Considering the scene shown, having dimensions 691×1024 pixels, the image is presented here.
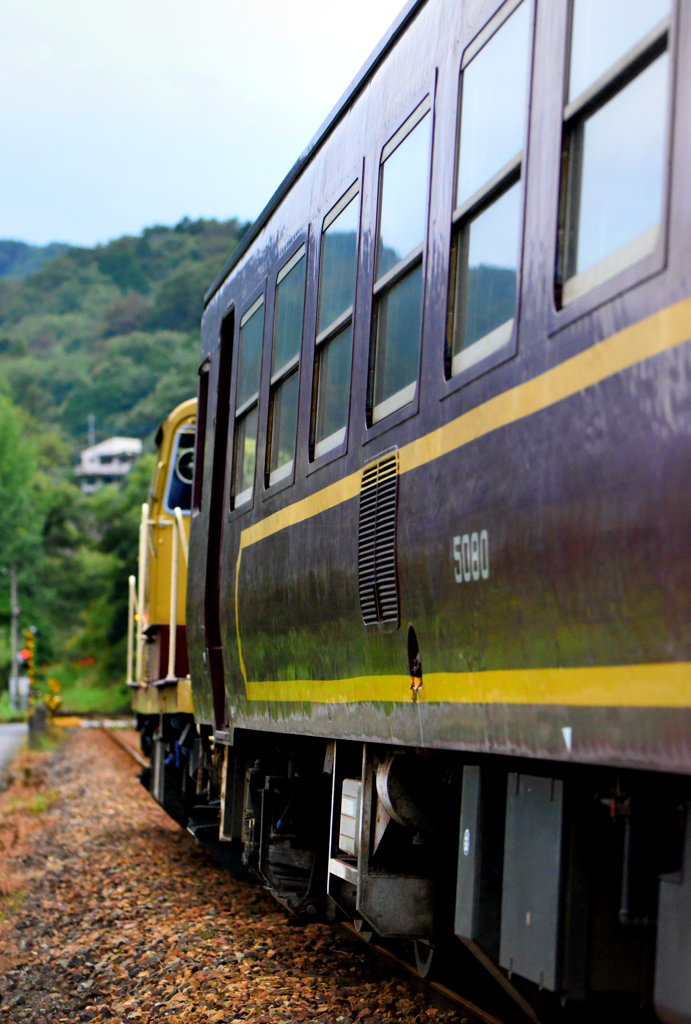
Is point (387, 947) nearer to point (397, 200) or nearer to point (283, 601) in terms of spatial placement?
point (283, 601)

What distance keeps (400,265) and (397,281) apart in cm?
8

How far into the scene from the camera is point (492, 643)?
12.7 ft

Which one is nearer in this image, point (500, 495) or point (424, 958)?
point (500, 495)

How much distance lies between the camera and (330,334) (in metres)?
5.94

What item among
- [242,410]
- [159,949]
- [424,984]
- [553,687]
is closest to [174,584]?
[242,410]

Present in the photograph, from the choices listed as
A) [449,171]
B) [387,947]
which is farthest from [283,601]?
[449,171]

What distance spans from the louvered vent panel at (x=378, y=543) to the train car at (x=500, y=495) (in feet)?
0.05

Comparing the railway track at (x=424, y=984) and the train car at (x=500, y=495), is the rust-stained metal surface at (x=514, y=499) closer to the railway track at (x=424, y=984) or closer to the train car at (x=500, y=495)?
the train car at (x=500, y=495)

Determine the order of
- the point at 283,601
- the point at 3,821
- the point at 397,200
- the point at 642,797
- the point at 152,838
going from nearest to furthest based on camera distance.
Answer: the point at 642,797
the point at 397,200
the point at 283,601
the point at 152,838
the point at 3,821

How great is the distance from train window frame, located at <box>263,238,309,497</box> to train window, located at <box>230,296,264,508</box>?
0.32m

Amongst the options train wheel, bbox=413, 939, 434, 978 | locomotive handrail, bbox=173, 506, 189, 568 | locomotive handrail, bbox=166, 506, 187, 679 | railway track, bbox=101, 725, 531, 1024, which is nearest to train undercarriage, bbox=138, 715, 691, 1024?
train wheel, bbox=413, 939, 434, 978

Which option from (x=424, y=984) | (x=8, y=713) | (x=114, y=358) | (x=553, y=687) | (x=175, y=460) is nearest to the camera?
(x=553, y=687)

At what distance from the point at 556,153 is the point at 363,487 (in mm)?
1874

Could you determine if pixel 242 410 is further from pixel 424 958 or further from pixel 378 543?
pixel 424 958
